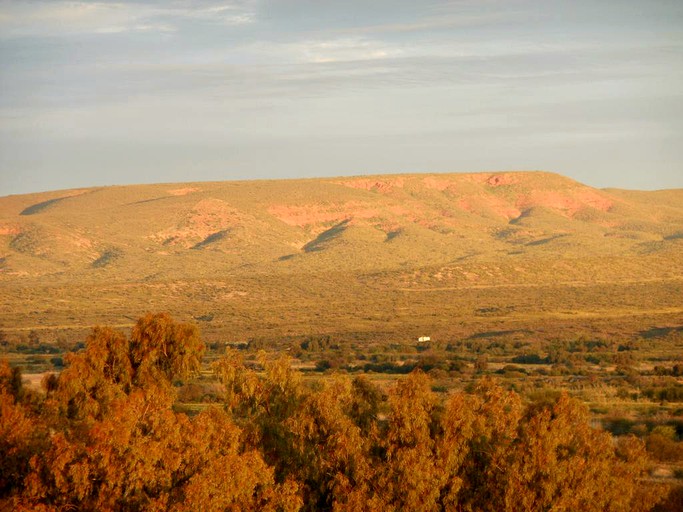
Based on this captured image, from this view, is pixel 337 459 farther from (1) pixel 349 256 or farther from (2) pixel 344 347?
(1) pixel 349 256

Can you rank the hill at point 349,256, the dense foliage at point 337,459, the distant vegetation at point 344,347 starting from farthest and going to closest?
the hill at point 349,256
the distant vegetation at point 344,347
the dense foliage at point 337,459

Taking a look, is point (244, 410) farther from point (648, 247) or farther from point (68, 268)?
point (648, 247)

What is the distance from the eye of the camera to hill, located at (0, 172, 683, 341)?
82.2m

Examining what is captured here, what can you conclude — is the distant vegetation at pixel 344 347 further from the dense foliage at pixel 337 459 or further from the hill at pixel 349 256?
the hill at pixel 349 256

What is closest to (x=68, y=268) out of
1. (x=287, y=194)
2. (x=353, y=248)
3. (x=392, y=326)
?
(x=353, y=248)

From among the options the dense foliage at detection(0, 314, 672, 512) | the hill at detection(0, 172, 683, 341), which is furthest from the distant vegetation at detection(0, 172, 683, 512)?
the hill at detection(0, 172, 683, 341)

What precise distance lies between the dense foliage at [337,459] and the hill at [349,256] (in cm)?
4621

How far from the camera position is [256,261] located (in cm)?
12662

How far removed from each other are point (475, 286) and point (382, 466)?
82.9m

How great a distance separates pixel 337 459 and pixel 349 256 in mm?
107159

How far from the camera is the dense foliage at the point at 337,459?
19.5 m

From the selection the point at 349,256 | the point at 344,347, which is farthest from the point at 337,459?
the point at 349,256

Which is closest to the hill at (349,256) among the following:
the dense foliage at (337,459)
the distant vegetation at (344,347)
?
the distant vegetation at (344,347)

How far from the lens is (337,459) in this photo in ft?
68.2
